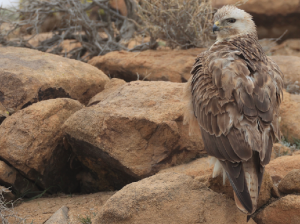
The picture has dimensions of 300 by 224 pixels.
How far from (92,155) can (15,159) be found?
933 millimetres

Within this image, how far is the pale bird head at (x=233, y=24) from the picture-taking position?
4543mm

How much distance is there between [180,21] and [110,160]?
3974 mm

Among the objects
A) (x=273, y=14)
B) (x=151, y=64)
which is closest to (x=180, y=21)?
(x=151, y=64)

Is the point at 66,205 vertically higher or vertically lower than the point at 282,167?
lower

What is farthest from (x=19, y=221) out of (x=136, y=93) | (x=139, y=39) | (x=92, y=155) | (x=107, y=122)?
(x=139, y=39)

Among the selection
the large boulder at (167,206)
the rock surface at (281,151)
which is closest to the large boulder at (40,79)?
the large boulder at (167,206)

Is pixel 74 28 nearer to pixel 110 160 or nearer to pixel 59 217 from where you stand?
pixel 110 160

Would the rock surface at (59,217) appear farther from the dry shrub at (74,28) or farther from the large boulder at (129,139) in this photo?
the dry shrub at (74,28)

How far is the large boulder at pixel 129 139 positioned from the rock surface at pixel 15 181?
739 millimetres

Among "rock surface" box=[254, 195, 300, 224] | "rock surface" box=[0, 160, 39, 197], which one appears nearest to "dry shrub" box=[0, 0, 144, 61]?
"rock surface" box=[0, 160, 39, 197]

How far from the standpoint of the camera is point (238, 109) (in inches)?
137

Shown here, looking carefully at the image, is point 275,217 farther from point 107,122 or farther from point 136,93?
point 136,93

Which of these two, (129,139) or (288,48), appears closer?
(129,139)

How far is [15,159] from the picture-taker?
15.0ft
